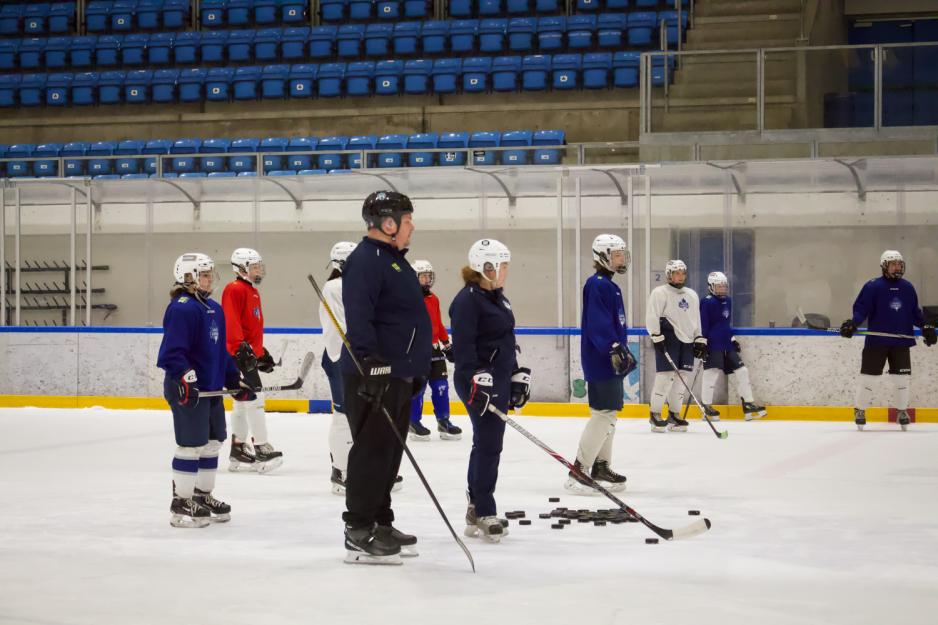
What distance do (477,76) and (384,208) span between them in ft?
46.0

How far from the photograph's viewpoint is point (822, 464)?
813 cm

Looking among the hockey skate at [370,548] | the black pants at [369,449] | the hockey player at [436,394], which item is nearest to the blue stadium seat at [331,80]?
the hockey player at [436,394]

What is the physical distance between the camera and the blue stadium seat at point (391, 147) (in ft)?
51.3

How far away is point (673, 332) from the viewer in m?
11.1

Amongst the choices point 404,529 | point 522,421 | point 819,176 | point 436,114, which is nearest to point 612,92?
point 436,114

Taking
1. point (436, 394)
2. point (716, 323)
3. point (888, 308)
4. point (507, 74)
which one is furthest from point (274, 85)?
point (888, 308)

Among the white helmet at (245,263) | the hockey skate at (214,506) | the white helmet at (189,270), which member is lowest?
the hockey skate at (214,506)

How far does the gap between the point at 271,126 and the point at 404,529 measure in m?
14.5

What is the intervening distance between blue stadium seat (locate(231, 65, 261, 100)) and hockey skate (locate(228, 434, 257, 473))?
12248 millimetres

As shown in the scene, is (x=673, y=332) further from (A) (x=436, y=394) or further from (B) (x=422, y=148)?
(B) (x=422, y=148)

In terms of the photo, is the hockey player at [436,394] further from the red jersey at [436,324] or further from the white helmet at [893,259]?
the white helmet at [893,259]

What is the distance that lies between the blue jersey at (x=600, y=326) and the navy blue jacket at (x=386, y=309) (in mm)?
2145

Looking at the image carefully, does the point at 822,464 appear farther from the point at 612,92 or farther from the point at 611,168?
the point at 612,92

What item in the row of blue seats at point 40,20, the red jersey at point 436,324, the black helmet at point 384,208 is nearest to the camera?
the black helmet at point 384,208
